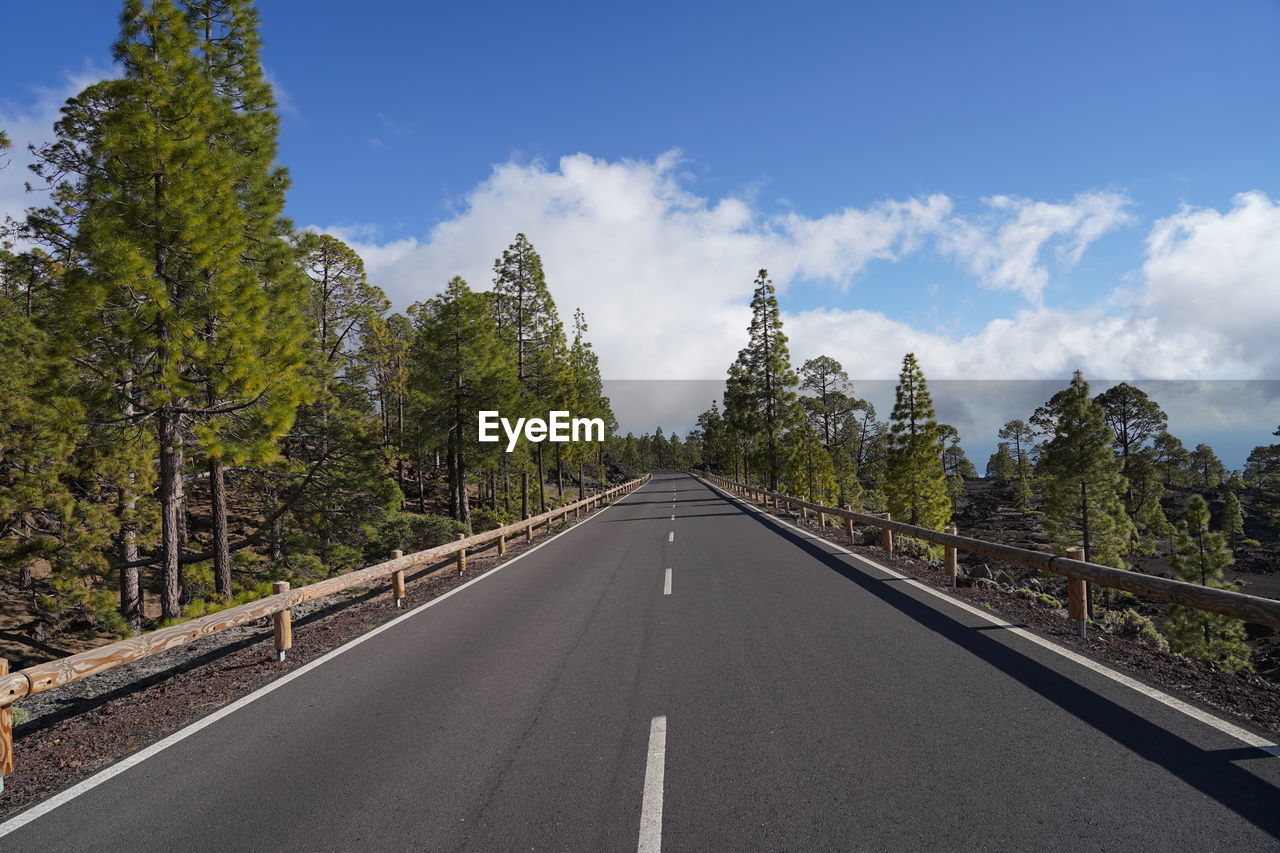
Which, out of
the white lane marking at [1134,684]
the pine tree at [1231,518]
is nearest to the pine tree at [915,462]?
the white lane marking at [1134,684]

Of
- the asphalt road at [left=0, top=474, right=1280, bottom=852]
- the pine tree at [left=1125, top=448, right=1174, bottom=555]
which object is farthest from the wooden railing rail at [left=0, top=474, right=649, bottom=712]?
the pine tree at [left=1125, top=448, right=1174, bottom=555]

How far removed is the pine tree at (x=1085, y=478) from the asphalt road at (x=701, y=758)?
2958 centimetres

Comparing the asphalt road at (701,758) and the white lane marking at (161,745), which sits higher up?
the asphalt road at (701,758)

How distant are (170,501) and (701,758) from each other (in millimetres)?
12105

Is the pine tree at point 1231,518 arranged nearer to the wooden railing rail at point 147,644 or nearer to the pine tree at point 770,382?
the pine tree at point 770,382

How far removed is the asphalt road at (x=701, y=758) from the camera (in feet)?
10.4

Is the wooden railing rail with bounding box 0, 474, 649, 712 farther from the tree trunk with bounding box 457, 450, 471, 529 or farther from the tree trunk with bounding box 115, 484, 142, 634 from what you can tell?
the tree trunk with bounding box 457, 450, 471, 529

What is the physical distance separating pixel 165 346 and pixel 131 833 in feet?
31.1

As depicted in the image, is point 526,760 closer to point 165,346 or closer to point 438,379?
point 165,346

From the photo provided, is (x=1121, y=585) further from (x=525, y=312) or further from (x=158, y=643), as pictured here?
(x=525, y=312)

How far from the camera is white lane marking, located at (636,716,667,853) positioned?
3062mm

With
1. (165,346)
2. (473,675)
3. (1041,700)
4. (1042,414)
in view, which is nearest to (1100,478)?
(1042,414)

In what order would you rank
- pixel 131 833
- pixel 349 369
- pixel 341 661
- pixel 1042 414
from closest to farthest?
pixel 131 833
pixel 341 661
pixel 349 369
pixel 1042 414

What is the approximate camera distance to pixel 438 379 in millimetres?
26547
